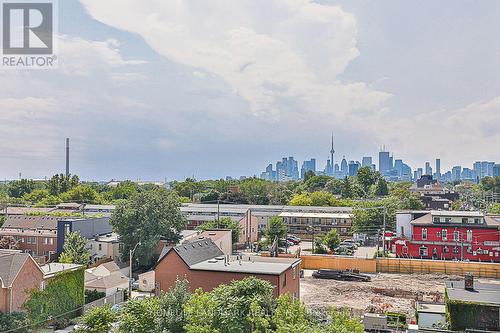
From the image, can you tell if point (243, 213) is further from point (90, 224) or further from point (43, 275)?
point (43, 275)

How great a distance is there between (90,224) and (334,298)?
30486 mm

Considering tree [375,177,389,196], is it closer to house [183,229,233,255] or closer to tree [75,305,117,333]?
house [183,229,233,255]

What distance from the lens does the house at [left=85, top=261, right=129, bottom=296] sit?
3553 centimetres

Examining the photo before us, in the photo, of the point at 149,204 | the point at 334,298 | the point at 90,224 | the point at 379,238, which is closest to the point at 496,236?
the point at 379,238

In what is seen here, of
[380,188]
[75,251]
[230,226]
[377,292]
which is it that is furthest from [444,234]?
[380,188]

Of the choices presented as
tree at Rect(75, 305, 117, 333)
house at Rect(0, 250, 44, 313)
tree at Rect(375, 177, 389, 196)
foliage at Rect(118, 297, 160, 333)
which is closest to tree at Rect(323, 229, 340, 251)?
house at Rect(0, 250, 44, 313)

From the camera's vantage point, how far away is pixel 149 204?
45.2 metres

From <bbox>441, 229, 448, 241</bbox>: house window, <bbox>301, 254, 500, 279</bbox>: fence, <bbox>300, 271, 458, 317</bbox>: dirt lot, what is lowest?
<bbox>300, 271, 458, 317</bbox>: dirt lot

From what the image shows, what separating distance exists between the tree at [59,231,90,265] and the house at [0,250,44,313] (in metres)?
11.5

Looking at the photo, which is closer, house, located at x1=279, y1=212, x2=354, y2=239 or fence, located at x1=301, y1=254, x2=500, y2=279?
fence, located at x1=301, y1=254, x2=500, y2=279

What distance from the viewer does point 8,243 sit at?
48938 mm

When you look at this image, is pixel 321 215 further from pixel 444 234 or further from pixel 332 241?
pixel 444 234

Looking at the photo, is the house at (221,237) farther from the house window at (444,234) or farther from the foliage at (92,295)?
the house window at (444,234)

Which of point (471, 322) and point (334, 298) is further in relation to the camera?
point (334, 298)
